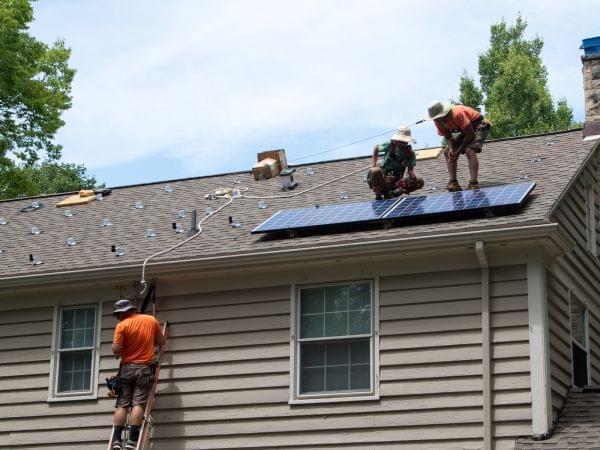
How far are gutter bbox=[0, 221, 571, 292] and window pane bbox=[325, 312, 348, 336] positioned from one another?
677mm

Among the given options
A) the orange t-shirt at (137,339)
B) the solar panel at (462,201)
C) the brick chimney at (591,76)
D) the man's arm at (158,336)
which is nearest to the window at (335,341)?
the solar panel at (462,201)

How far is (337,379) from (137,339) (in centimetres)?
229

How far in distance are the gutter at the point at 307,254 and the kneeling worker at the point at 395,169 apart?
6.11 ft

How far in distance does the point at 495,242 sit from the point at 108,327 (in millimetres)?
4908

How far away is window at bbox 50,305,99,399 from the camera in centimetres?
1407

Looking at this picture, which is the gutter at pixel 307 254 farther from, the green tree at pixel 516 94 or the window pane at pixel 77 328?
the green tree at pixel 516 94

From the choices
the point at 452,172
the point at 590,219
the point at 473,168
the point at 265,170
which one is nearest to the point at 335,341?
the point at 452,172

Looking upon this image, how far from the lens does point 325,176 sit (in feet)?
57.0

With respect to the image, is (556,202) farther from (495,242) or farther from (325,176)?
(325,176)

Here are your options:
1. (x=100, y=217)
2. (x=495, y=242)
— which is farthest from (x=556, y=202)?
(x=100, y=217)

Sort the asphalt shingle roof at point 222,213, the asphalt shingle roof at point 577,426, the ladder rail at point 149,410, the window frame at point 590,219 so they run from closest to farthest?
the asphalt shingle roof at point 577,426
the ladder rail at point 149,410
the asphalt shingle roof at point 222,213
the window frame at point 590,219

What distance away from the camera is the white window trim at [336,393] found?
1260 centimetres

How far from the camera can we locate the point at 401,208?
13.6m

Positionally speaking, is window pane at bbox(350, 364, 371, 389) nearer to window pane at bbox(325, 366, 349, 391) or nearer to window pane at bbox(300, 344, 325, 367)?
window pane at bbox(325, 366, 349, 391)
